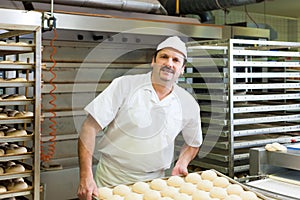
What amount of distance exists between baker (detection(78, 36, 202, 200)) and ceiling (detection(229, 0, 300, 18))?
10.4ft

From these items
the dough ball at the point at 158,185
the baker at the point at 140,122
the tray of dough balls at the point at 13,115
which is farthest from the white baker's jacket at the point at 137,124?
the dough ball at the point at 158,185

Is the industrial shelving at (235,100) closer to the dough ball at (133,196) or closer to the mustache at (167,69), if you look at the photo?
the mustache at (167,69)

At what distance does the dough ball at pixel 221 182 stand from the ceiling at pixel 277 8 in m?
3.64

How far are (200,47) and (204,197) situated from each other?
5.68 feet

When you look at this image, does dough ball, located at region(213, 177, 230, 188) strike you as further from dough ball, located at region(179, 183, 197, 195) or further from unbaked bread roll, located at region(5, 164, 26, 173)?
unbaked bread roll, located at region(5, 164, 26, 173)

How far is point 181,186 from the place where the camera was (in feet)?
5.36

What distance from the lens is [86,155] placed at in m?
1.95

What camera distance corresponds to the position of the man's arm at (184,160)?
1.94m

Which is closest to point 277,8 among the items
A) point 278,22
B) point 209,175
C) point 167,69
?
point 278,22

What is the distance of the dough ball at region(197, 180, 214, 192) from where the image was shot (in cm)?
162

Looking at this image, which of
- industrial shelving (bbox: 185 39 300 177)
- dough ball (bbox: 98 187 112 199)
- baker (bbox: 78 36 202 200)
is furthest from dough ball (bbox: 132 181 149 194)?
industrial shelving (bbox: 185 39 300 177)

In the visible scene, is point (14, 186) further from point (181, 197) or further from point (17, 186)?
point (181, 197)

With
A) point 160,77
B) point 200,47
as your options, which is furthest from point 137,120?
point 200,47

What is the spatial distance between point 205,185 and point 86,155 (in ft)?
2.16
